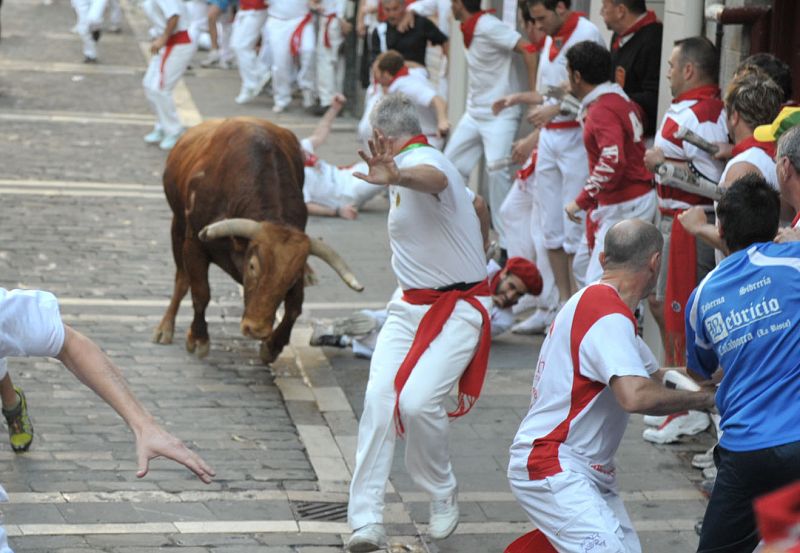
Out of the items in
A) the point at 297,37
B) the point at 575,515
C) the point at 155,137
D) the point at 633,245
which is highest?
the point at 633,245

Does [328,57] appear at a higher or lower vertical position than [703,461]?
lower

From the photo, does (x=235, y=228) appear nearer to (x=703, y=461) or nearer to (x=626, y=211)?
(x=626, y=211)

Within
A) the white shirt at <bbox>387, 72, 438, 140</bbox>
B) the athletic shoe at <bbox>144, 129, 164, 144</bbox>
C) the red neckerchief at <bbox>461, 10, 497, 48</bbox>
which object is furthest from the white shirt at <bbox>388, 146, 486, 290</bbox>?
the athletic shoe at <bbox>144, 129, 164, 144</bbox>

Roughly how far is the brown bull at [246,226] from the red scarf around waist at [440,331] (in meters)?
2.38

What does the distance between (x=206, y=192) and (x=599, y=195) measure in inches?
112

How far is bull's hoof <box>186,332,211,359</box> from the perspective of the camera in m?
9.90

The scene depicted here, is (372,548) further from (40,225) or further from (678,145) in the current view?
(40,225)

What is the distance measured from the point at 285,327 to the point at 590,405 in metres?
4.61

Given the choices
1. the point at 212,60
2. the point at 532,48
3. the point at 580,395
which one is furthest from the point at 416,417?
the point at 212,60

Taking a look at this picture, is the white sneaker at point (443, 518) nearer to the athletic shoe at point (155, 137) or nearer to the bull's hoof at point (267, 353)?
the bull's hoof at point (267, 353)

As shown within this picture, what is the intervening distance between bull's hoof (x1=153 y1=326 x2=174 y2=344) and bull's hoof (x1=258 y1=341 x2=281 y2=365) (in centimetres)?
88

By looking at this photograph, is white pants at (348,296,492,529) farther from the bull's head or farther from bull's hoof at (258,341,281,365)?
bull's hoof at (258,341,281,365)

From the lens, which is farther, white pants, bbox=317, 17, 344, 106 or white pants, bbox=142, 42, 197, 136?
white pants, bbox=317, 17, 344, 106

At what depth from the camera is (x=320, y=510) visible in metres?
7.18
